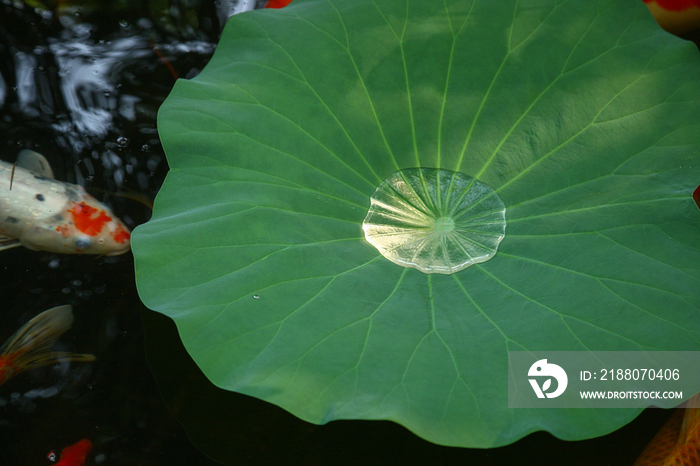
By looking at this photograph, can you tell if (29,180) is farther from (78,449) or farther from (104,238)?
(78,449)

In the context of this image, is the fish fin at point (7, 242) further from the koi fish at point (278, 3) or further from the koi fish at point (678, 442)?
the koi fish at point (678, 442)

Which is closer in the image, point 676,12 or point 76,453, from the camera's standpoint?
point 76,453

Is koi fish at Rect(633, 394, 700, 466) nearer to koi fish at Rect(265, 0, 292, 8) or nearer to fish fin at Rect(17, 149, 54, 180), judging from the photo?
koi fish at Rect(265, 0, 292, 8)

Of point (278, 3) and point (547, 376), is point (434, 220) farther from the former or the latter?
point (278, 3)

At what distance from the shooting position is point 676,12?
194 cm

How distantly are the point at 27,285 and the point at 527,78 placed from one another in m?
1.63

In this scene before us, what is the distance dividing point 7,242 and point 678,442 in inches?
82.1

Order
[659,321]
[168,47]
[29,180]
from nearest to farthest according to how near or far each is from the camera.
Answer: [659,321]
[29,180]
[168,47]

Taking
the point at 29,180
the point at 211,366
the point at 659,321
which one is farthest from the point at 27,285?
the point at 659,321

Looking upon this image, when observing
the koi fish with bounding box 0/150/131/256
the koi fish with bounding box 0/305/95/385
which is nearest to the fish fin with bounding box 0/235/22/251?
the koi fish with bounding box 0/150/131/256

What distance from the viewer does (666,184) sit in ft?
4.05

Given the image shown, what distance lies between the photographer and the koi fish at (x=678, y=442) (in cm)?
110

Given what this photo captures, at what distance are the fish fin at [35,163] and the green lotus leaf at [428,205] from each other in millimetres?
791

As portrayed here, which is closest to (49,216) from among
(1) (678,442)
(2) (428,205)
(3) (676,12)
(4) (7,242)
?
(4) (7,242)
